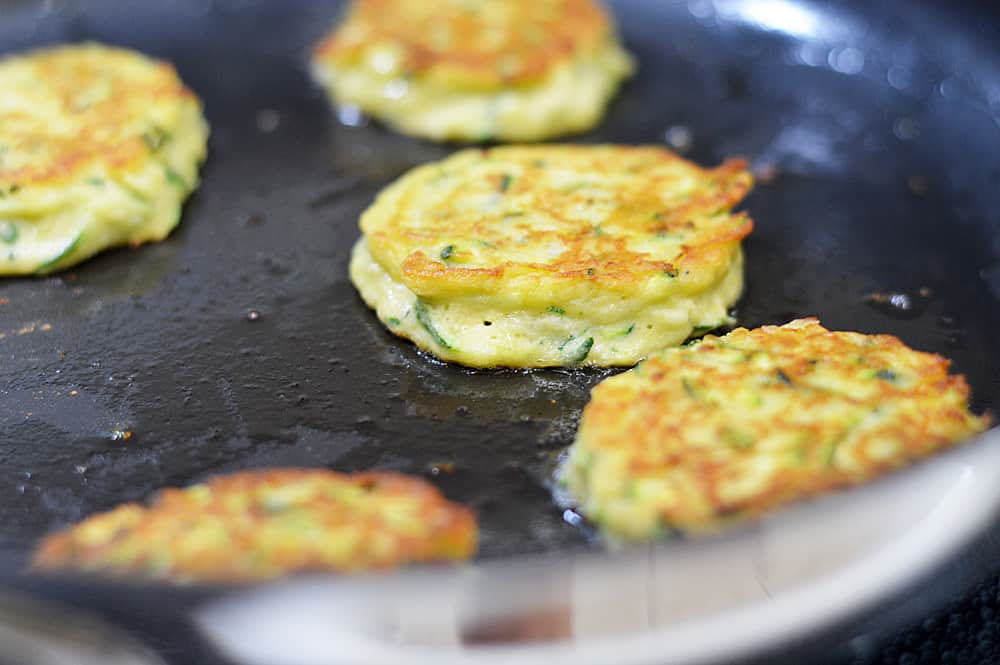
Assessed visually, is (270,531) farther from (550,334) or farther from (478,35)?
(478,35)

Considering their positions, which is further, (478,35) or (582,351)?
(478,35)

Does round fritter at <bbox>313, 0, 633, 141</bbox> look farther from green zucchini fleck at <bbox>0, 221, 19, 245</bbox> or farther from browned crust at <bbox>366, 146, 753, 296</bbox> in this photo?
green zucchini fleck at <bbox>0, 221, 19, 245</bbox>

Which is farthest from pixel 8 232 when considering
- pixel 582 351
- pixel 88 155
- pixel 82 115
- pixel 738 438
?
pixel 738 438

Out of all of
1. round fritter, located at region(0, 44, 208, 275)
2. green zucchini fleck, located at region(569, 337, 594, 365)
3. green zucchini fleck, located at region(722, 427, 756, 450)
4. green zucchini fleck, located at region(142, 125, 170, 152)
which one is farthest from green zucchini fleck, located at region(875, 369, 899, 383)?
green zucchini fleck, located at region(142, 125, 170, 152)

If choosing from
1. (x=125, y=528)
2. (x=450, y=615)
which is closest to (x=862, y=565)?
(x=450, y=615)

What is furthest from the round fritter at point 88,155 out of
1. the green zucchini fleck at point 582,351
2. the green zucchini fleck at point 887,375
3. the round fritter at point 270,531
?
the green zucchini fleck at point 887,375

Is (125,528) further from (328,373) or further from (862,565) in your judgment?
(862,565)
